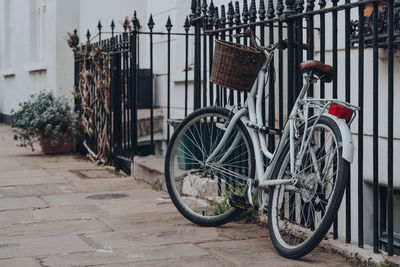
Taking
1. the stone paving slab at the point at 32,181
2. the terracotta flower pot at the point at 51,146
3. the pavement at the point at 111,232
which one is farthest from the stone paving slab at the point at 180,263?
the terracotta flower pot at the point at 51,146

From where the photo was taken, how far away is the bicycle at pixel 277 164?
369 centimetres

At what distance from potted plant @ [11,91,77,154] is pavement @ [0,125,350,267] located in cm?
215

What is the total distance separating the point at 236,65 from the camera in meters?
4.38

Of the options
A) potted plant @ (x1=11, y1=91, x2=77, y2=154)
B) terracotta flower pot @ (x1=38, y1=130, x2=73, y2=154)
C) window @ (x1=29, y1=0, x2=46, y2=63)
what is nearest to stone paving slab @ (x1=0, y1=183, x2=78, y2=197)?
potted plant @ (x1=11, y1=91, x2=77, y2=154)

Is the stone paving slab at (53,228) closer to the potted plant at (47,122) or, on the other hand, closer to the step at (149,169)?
the step at (149,169)

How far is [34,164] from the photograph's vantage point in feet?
28.4

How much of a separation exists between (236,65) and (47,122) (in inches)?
217

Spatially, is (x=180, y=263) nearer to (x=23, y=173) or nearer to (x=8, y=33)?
(x=23, y=173)

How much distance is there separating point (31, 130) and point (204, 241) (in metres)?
5.60

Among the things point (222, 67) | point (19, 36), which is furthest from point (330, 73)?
point (19, 36)

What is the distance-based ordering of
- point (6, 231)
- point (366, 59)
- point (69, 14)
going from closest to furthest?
1. point (6, 231)
2. point (366, 59)
3. point (69, 14)

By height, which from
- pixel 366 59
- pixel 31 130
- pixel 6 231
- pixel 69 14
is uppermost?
pixel 69 14

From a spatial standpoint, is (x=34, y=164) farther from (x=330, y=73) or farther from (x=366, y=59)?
(x=330, y=73)

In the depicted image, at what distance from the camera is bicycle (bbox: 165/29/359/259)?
12.1ft
